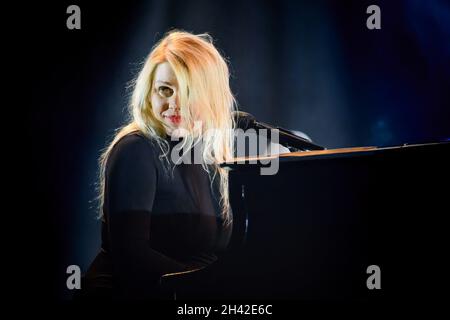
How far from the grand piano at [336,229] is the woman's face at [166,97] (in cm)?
56

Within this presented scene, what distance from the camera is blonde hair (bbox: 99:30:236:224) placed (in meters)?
1.88

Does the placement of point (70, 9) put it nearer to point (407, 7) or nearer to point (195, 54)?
point (195, 54)

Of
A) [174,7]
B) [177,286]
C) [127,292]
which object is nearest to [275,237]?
[177,286]

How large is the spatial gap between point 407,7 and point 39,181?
265 centimetres

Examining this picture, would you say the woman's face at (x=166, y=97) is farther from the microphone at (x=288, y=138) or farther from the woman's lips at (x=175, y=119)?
the microphone at (x=288, y=138)

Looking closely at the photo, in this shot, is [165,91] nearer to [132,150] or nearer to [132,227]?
[132,150]

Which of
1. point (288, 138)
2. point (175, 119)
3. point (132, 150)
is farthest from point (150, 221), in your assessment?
point (288, 138)

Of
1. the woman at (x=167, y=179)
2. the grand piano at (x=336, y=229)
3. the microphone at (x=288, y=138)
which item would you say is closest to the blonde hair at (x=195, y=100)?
the woman at (x=167, y=179)

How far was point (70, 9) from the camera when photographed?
2875 mm

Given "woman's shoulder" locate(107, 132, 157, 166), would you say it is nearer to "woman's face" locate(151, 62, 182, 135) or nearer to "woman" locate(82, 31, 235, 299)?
"woman" locate(82, 31, 235, 299)

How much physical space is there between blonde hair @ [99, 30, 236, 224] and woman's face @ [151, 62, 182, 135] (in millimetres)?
20

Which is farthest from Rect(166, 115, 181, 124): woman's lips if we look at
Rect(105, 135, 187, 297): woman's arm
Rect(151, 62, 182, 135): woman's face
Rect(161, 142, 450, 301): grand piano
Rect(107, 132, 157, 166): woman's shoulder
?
Rect(161, 142, 450, 301): grand piano

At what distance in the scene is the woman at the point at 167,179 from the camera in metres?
1.60

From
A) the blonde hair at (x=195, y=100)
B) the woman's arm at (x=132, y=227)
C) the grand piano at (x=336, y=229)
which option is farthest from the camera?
the blonde hair at (x=195, y=100)
